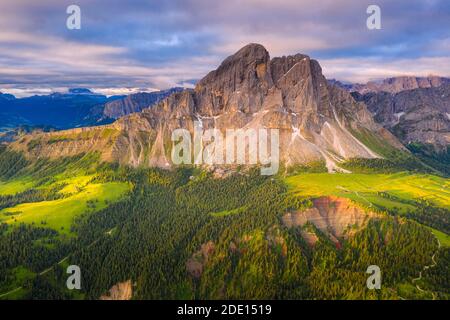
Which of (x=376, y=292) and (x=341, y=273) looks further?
(x=341, y=273)
